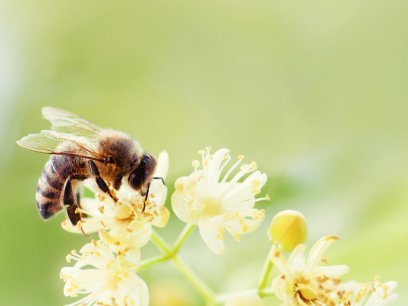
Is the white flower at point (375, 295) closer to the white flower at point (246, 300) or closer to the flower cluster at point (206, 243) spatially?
the flower cluster at point (206, 243)

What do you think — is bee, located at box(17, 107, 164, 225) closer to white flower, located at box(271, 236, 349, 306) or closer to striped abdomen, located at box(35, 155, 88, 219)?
striped abdomen, located at box(35, 155, 88, 219)

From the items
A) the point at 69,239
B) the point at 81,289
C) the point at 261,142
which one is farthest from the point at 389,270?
the point at 261,142

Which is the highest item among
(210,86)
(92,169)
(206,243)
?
(210,86)

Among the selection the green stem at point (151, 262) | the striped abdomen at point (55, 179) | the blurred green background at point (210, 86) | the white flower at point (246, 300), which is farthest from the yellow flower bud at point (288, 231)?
the blurred green background at point (210, 86)

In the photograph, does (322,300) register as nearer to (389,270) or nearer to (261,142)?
(389,270)

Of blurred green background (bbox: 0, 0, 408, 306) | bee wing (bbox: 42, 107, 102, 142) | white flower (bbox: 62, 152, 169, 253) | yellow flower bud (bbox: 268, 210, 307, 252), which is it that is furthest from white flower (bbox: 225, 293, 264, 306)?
blurred green background (bbox: 0, 0, 408, 306)

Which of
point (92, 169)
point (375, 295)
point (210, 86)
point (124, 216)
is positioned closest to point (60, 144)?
point (92, 169)

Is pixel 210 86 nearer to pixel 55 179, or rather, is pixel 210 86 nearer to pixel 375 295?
pixel 55 179
